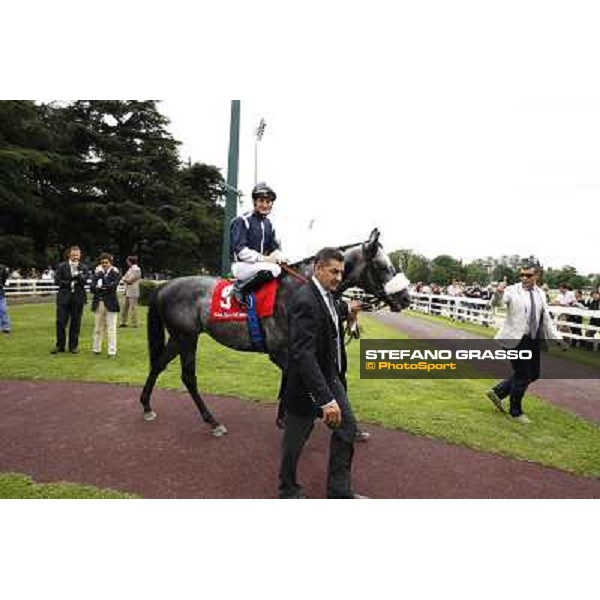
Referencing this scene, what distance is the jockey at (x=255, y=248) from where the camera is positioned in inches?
174

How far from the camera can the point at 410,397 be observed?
20.2 feet

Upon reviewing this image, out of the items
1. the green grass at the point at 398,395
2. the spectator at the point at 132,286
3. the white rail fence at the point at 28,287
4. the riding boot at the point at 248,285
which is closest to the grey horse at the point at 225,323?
the riding boot at the point at 248,285

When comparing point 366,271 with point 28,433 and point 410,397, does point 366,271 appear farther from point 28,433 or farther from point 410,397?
point 28,433

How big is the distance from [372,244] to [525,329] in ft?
7.35

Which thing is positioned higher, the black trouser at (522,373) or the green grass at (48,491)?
the black trouser at (522,373)

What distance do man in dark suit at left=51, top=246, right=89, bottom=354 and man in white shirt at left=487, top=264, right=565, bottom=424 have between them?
7.32m

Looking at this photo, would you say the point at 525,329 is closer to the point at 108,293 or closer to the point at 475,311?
the point at 108,293

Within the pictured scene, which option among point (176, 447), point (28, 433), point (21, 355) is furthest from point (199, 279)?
point (21, 355)

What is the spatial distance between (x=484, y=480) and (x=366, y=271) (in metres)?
2.19

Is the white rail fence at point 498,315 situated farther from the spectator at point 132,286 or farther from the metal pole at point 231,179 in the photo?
the spectator at point 132,286

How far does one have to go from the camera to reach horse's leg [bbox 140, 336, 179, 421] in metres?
5.02

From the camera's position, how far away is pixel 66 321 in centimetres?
859

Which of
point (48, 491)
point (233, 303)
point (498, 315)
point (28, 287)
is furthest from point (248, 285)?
point (28, 287)

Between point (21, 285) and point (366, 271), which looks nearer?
point (366, 271)
